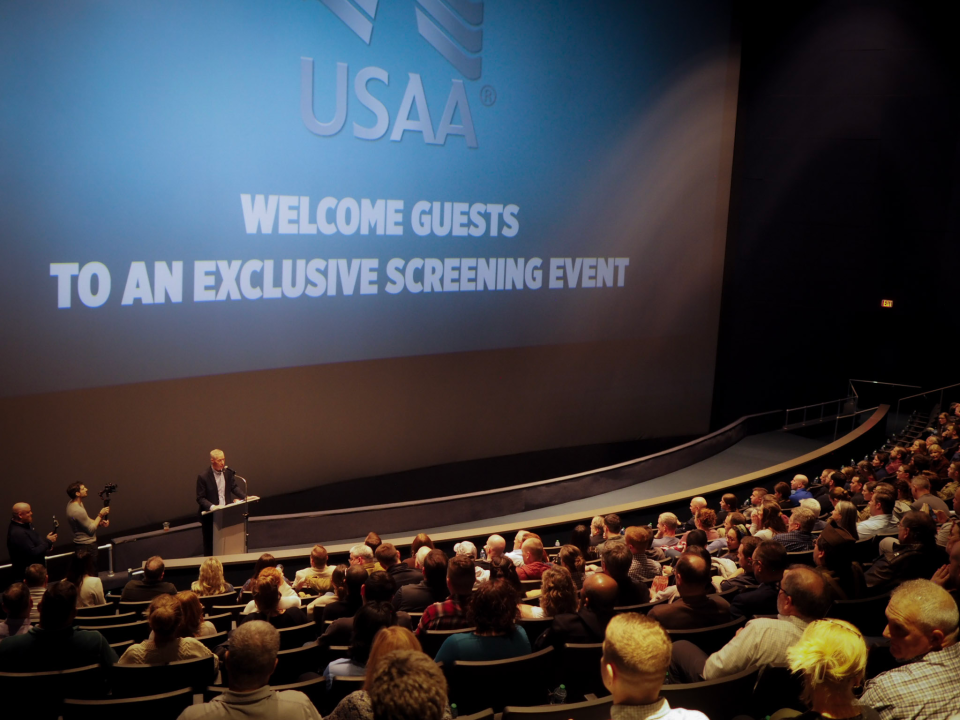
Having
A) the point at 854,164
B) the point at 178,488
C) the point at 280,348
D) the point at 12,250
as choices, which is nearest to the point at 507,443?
the point at 280,348

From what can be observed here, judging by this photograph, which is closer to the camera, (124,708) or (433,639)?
(124,708)

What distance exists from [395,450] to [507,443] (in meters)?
1.86

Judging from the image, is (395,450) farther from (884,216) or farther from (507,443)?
(884,216)

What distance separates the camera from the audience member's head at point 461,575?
3914 mm

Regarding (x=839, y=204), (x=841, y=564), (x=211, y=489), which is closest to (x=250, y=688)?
(x=841, y=564)

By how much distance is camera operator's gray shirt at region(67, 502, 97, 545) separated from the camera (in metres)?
6.98

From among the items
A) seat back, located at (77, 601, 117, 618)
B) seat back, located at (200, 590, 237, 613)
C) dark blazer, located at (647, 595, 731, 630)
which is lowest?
seat back, located at (77, 601, 117, 618)

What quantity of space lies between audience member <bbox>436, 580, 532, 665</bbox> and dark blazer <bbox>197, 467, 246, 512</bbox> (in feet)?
16.6

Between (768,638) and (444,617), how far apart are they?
4.66 feet

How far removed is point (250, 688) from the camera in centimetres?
254

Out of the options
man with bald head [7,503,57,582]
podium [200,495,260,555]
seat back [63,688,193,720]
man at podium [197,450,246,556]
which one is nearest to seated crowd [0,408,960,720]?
seat back [63,688,193,720]

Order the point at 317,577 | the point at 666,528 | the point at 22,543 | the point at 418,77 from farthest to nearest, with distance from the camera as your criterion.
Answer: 1. the point at 418,77
2. the point at 666,528
3. the point at 22,543
4. the point at 317,577

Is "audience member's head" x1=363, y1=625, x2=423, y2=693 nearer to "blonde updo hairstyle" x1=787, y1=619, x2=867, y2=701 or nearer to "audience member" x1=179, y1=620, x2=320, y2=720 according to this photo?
"audience member" x1=179, y1=620, x2=320, y2=720

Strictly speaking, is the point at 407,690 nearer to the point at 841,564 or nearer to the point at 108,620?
the point at 108,620
